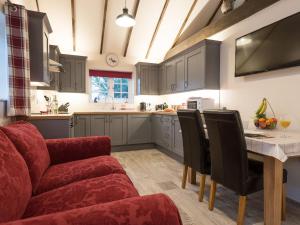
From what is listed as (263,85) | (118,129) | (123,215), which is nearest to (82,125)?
(118,129)

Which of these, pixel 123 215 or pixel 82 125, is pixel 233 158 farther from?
pixel 82 125

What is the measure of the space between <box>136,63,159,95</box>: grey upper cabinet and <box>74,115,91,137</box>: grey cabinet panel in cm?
165

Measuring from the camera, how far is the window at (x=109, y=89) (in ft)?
17.4

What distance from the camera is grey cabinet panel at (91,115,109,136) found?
177 inches

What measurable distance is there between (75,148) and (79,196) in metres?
0.95

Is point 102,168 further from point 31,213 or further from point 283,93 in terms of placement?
point 283,93

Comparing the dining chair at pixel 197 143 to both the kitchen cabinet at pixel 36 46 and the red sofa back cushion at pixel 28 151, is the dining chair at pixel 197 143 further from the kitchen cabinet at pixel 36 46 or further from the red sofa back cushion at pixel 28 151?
the kitchen cabinet at pixel 36 46

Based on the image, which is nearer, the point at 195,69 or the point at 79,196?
the point at 79,196

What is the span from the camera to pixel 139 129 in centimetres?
484

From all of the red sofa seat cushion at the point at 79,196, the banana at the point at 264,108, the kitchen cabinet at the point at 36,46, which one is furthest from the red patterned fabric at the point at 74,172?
the banana at the point at 264,108

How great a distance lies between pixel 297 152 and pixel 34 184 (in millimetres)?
1986

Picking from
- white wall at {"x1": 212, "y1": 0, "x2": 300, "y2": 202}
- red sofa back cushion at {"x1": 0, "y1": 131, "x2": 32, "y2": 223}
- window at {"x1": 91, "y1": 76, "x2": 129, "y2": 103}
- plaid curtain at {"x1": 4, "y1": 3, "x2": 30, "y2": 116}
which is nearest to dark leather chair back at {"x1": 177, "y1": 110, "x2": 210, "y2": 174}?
white wall at {"x1": 212, "y1": 0, "x2": 300, "y2": 202}

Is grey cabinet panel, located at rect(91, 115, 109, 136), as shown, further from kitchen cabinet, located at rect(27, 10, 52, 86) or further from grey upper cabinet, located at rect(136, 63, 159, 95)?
kitchen cabinet, located at rect(27, 10, 52, 86)

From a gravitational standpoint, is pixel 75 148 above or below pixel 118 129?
above
